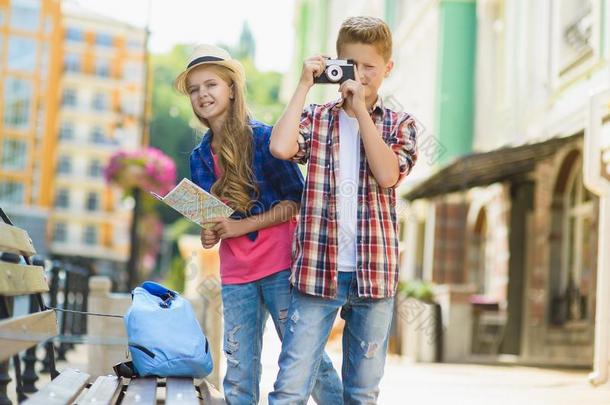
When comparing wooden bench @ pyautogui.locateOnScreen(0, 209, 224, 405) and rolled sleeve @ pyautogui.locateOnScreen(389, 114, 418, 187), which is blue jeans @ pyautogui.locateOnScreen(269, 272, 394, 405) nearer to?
wooden bench @ pyautogui.locateOnScreen(0, 209, 224, 405)

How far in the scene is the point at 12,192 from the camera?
266 feet

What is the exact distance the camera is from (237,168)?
4.79m

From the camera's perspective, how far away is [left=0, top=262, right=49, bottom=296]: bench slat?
3.87m

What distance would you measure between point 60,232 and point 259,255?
293ft

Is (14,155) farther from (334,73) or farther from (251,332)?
(334,73)

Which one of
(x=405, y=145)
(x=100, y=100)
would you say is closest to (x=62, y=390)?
(x=405, y=145)

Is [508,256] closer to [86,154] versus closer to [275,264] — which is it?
[275,264]

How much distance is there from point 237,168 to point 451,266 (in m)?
18.5

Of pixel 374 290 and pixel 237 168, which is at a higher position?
pixel 237 168

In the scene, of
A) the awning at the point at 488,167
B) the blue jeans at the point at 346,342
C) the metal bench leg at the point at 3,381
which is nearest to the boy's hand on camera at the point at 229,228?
the blue jeans at the point at 346,342

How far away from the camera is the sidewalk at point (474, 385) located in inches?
360

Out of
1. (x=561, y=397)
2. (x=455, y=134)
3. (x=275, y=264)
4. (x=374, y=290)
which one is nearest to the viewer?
(x=374, y=290)

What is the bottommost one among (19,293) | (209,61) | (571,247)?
(19,293)

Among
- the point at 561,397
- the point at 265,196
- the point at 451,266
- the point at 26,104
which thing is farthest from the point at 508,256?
the point at 26,104
